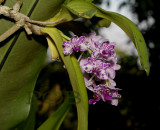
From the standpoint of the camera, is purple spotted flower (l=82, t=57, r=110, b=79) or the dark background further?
the dark background

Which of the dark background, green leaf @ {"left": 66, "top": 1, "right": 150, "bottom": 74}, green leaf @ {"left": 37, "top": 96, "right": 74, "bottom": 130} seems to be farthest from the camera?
the dark background

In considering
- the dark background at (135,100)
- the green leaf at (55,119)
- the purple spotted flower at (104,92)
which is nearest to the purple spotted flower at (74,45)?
the purple spotted flower at (104,92)

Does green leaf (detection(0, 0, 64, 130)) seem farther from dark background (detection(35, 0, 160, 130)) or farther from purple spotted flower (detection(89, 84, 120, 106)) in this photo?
dark background (detection(35, 0, 160, 130))

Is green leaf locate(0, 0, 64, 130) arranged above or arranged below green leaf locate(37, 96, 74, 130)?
above

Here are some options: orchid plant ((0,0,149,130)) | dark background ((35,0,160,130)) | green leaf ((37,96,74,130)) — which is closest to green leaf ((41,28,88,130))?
orchid plant ((0,0,149,130))

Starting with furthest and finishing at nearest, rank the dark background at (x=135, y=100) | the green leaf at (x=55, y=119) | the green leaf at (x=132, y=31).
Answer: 1. the dark background at (x=135, y=100)
2. the green leaf at (x=55, y=119)
3. the green leaf at (x=132, y=31)

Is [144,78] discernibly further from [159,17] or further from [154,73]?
[159,17]

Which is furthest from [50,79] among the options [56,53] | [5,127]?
[56,53]

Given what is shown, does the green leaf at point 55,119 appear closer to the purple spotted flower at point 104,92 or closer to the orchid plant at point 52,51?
the orchid plant at point 52,51
